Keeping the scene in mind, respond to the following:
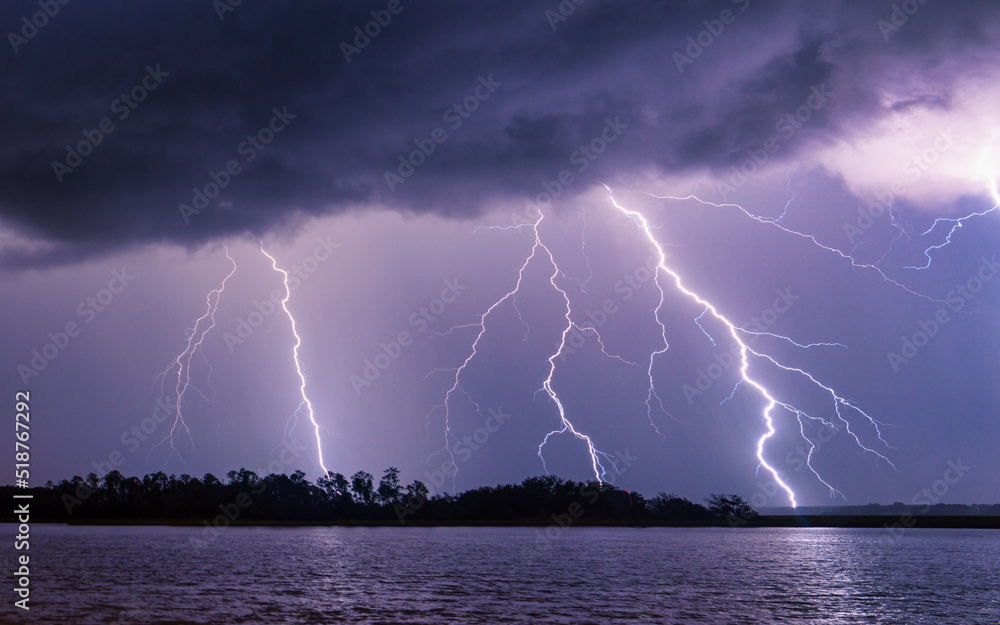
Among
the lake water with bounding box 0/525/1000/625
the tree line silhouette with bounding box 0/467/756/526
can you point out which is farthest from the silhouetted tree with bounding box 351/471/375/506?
the lake water with bounding box 0/525/1000/625

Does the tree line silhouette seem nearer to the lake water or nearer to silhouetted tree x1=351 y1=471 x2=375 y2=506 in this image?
silhouetted tree x1=351 y1=471 x2=375 y2=506

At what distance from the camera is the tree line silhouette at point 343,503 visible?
154 m

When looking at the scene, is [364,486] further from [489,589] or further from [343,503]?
[489,589]

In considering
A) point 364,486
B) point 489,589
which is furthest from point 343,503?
point 489,589

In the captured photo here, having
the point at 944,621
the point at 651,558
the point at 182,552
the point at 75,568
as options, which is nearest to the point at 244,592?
the point at 75,568

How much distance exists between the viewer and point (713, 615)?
2520cm

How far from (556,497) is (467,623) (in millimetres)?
148369

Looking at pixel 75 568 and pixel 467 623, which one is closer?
pixel 467 623

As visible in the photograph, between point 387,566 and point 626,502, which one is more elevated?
point 387,566

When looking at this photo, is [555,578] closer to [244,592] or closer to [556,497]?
[244,592]

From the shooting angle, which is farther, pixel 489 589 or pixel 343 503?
pixel 343 503

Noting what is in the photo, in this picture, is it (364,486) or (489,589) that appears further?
(364,486)

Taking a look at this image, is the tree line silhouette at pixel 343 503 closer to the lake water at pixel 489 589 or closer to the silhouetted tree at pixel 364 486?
the silhouetted tree at pixel 364 486

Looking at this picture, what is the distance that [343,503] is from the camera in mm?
168000
